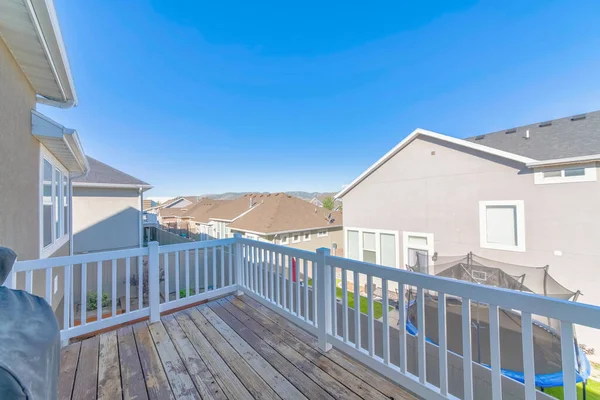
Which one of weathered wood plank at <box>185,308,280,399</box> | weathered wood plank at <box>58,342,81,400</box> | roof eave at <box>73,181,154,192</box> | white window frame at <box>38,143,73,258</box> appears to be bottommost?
weathered wood plank at <box>185,308,280,399</box>

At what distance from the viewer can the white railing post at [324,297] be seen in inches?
101

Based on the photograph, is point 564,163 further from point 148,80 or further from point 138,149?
point 138,149

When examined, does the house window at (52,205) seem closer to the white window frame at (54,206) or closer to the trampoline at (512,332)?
the white window frame at (54,206)

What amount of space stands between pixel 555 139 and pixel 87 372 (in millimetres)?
10819

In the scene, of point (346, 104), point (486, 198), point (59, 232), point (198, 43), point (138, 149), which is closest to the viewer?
point (59, 232)

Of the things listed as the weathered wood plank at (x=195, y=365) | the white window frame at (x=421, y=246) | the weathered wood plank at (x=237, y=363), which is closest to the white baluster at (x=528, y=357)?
the weathered wood plank at (x=237, y=363)

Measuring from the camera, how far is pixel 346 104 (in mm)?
10328

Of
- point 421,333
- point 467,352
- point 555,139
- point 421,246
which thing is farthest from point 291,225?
point 467,352

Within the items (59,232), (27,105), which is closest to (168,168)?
(59,232)

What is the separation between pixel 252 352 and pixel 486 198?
25.8ft

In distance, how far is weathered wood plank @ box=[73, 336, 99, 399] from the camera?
199cm

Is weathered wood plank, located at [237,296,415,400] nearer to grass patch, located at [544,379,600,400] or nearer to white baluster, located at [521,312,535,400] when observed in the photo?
white baluster, located at [521,312,535,400]

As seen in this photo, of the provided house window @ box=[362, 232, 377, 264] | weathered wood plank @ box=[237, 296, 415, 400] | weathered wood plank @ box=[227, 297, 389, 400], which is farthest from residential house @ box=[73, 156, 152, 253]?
house window @ box=[362, 232, 377, 264]

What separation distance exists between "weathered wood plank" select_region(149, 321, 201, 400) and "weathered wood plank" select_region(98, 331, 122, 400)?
0.35m
